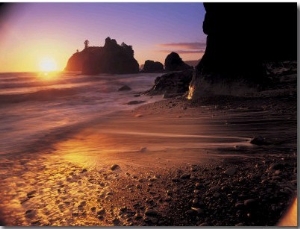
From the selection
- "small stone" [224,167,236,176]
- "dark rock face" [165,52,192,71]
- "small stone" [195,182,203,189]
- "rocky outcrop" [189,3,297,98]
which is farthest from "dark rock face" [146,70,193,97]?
"small stone" [195,182,203,189]

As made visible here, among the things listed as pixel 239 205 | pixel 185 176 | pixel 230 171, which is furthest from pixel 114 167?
pixel 239 205

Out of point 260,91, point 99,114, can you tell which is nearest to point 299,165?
point 260,91

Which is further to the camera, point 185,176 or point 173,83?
point 173,83

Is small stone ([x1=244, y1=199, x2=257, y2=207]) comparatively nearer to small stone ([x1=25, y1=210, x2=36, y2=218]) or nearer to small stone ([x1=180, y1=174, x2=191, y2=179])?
small stone ([x1=180, y1=174, x2=191, y2=179])

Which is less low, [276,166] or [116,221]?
[276,166]

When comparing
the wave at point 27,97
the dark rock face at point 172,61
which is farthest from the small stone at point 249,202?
the wave at point 27,97

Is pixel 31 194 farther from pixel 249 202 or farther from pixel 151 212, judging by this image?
pixel 249 202

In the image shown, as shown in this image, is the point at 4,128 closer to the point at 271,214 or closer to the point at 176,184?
the point at 176,184
